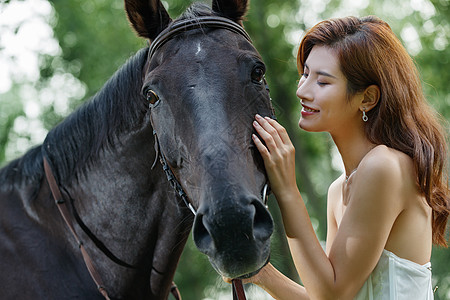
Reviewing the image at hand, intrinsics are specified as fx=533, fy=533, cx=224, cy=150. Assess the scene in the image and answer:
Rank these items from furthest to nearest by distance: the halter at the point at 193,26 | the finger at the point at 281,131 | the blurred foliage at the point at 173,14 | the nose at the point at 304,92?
the blurred foliage at the point at 173,14
the halter at the point at 193,26
the nose at the point at 304,92
the finger at the point at 281,131

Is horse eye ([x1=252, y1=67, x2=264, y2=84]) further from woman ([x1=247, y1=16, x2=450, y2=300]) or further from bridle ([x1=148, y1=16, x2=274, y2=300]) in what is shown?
woman ([x1=247, y1=16, x2=450, y2=300])

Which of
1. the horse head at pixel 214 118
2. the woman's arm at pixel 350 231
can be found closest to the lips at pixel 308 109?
the horse head at pixel 214 118

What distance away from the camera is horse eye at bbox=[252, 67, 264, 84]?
2.82 meters

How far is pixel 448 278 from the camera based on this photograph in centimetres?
1378

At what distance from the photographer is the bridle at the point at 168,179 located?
110 inches

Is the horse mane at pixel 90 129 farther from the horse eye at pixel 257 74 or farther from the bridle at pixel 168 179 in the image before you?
the horse eye at pixel 257 74

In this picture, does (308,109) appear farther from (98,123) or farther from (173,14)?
(173,14)

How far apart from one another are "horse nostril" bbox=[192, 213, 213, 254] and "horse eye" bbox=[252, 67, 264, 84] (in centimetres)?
85

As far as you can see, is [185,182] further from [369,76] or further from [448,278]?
[448,278]

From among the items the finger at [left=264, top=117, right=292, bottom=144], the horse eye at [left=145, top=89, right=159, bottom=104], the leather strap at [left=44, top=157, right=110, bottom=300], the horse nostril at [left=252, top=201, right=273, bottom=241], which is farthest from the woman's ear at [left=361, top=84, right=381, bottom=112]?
the leather strap at [left=44, top=157, right=110, bottom=300]

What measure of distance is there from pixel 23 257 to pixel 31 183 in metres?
0.51

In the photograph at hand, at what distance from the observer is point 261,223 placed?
237 cm

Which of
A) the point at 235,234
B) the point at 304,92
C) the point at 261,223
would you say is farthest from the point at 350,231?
the point at 304,92

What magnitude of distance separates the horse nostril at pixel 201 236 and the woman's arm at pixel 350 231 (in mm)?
482
